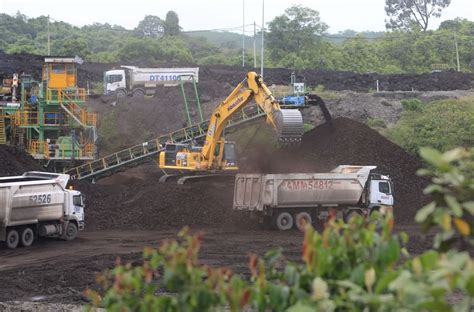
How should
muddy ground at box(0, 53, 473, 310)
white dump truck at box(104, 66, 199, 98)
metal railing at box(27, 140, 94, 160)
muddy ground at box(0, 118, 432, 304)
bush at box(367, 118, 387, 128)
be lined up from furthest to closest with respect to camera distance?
white dump truck at box(104, 66, 199, 98), bush at box(367, 118, 387, 128), metal railing at box(27, 140, 94, 160), muddy ground at box(0, 53, 473, 310), muddy ground at box(0, 118, 432, 304)

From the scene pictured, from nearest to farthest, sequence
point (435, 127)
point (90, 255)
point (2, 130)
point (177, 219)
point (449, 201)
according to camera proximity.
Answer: point (449, 201) → point (90, 255) → point (177, 219) → point (2, 130) → point (435, 127)

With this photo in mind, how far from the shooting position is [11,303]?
17672 mm

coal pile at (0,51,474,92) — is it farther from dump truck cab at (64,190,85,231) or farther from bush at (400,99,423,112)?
dump truck cab at (64,190,85,231)

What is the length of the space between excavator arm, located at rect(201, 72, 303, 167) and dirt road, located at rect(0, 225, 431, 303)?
164 inches

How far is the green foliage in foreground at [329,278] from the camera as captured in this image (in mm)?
3783

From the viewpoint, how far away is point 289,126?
3294 cm

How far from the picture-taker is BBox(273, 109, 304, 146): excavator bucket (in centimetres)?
3294

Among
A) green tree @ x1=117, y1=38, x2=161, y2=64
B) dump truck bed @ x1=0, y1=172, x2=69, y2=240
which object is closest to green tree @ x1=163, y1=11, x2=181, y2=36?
green tree @ x1=117, y1=38, x2=161, y2=64

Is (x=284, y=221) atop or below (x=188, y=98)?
below

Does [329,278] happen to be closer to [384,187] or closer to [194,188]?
[384,187]

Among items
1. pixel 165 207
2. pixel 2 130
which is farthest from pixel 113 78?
pixel 165 207

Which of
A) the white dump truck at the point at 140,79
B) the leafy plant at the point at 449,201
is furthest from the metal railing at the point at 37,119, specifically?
the leafy plant at the point at 449,201

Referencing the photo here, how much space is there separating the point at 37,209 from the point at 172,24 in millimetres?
106475

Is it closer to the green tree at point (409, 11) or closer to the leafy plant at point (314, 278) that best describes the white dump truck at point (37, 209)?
the leafy plant at point (314, 278)
